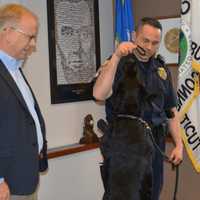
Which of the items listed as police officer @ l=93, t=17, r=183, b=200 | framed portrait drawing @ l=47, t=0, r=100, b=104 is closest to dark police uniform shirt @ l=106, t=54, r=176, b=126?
police officer @ l=93, t=17, r=183, b=200

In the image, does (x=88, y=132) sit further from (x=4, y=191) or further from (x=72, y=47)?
(x=4, y=191)

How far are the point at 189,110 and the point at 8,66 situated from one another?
1.89m

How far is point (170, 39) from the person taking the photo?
3639mm

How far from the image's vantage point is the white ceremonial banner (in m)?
3.34

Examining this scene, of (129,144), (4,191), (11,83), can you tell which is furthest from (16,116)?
(129,144)

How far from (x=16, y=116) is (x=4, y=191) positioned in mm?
318

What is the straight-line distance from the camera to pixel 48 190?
10.3 ft

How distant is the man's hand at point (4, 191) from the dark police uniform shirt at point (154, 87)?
92 cm

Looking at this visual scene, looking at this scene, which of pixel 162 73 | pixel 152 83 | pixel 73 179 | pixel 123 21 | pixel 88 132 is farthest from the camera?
pixel 123 21

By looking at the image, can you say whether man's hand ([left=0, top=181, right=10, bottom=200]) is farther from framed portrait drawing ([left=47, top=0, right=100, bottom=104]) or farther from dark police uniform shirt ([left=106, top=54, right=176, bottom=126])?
framed portrait drawing ([left=47, top=0, right=100, bottom=104])

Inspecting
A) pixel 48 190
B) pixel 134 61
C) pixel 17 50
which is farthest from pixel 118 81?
pixel 48 190

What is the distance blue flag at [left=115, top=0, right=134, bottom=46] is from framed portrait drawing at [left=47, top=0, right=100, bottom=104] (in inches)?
7.1

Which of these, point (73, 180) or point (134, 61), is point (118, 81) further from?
point (73, 180)

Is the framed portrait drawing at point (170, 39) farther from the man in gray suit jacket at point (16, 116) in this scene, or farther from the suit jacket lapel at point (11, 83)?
the suit jacket lapel at point (11, 83)
